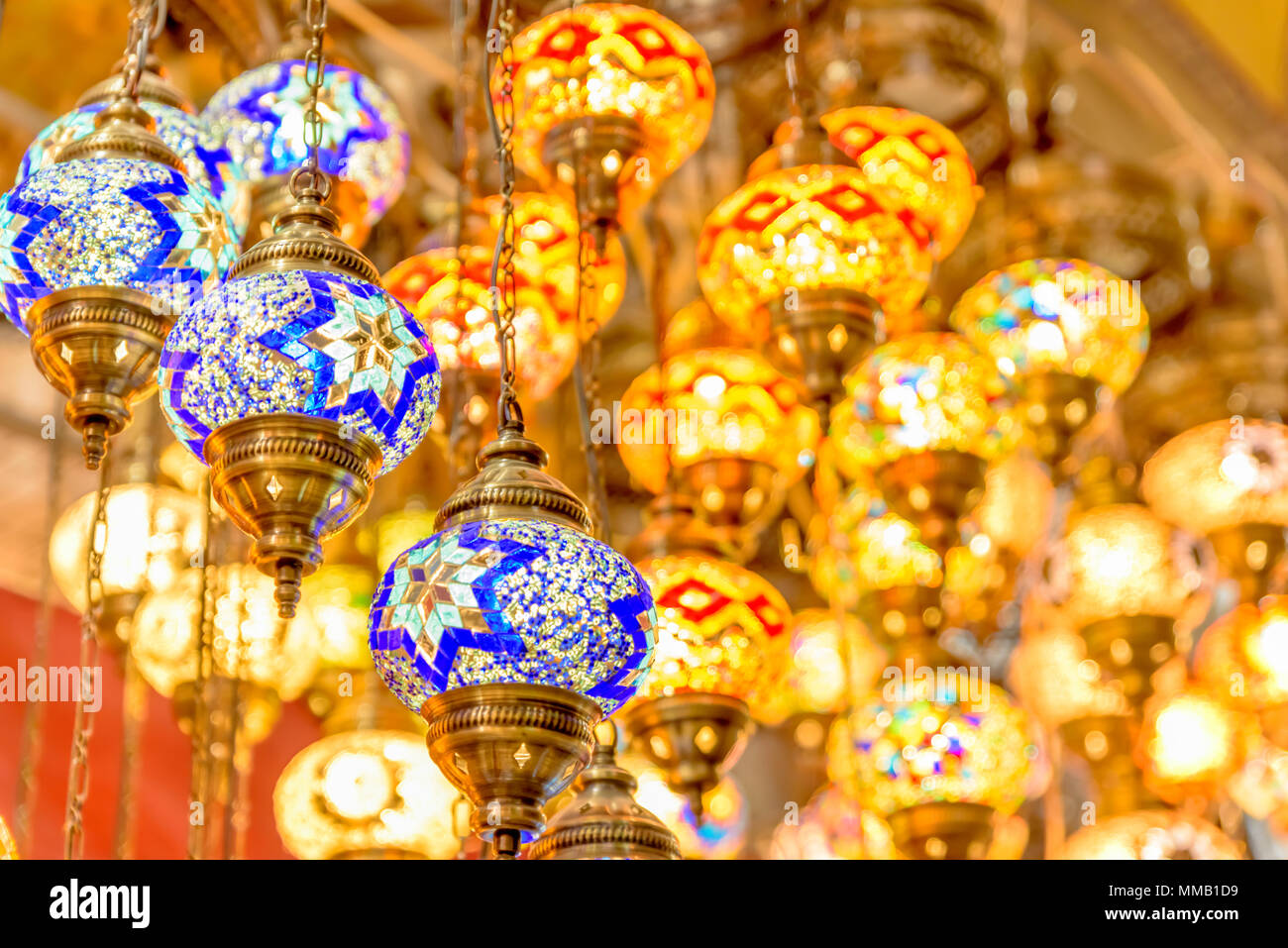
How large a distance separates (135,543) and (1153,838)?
1960 millimetres

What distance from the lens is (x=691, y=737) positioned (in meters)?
2.29

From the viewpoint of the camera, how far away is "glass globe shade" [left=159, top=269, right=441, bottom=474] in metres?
1.33

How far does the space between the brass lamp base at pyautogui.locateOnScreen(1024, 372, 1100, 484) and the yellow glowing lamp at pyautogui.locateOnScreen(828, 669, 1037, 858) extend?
0.41 meters

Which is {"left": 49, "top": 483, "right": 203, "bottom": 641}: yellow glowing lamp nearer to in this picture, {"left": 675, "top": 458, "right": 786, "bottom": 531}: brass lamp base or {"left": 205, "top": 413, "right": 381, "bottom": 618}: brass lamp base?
{"left": 675, "top": 458, "right": 786, "bottom": 531}: brass lamp base

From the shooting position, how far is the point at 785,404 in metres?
2.71

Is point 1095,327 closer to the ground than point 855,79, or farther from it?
closer to the ground

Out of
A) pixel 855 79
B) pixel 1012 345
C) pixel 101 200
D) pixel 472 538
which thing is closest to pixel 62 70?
pixel 855 79

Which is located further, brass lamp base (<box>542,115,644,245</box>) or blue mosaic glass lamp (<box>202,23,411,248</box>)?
brass lamp base (<box>542,115,644,245</box>)

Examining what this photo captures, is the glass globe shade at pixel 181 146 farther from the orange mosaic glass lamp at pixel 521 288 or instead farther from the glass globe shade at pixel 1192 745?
the glass globe shade at pixel 1192 745

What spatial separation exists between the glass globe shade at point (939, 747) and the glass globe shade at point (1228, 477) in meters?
0.88

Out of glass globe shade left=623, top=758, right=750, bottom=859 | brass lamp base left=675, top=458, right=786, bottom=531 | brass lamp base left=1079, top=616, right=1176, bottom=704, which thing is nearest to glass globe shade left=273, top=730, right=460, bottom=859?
brass lamp base left=675, top=458, right=786, bottom=531

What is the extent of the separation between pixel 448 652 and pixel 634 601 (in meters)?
0.14

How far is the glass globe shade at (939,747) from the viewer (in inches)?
113
